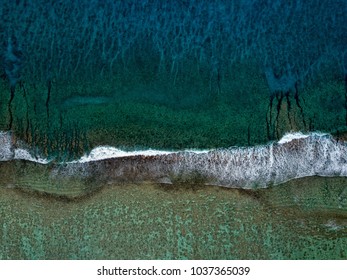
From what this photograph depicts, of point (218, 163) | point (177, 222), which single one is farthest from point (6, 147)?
point (218, 163)

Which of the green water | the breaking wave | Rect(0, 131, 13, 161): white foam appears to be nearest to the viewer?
the green water

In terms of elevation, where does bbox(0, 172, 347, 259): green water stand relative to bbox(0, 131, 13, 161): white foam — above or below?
below

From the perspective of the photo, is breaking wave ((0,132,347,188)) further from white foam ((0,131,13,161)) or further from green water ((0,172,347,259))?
green water ((0,172,347,259))

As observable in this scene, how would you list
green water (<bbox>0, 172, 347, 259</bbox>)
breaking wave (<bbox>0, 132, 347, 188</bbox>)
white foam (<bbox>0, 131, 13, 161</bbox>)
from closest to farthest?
green water (<bbox>0, 172, 347, 259</bbox>) < breaking wave (<bbox>0, 132, 347, 188</bbox>) < white foam (<bbox>0, 131, 13, 161</bbox>)

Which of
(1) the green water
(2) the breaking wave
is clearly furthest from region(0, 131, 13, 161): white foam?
(1) the green water

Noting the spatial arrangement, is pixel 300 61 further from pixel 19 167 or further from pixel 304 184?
pixel 19 167

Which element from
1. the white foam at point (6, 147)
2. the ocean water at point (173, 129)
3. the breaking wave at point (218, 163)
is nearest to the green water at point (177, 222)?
the ocean water at point (173, 129)

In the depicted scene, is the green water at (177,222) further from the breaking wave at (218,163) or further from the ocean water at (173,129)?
the breaking wave at (218,163)

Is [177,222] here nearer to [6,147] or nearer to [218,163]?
[218,163]
